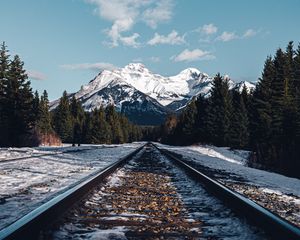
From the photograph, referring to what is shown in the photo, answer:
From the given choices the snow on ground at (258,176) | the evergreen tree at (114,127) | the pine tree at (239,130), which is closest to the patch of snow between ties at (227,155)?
the snow on ground at (258,176)

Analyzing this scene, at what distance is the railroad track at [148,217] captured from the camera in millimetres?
4090

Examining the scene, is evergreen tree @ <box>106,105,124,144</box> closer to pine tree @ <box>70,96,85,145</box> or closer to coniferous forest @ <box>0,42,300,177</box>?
pine tree @ <box>70,96,85,145</box>

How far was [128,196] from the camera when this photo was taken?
723 cm

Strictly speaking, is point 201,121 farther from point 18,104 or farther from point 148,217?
point 148,217

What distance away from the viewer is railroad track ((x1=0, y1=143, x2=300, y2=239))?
4.09m

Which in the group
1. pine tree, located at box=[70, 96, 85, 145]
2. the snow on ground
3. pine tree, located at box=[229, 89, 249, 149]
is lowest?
the snow on ground

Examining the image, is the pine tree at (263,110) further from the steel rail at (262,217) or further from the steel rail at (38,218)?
the steel rail at (38,218)

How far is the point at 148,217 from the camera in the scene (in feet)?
17.3

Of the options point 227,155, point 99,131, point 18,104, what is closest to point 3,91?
point 18,104

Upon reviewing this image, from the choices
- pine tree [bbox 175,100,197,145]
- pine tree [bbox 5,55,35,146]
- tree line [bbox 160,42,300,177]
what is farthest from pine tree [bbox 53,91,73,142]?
pine tree [bbox 5,55,35,146]

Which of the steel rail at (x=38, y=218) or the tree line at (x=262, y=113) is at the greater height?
the tree line at (x=262, y=113)

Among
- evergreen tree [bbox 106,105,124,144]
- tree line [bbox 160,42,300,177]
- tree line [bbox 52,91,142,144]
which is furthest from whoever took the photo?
evergreen tree [bbox 106,105,124,144]

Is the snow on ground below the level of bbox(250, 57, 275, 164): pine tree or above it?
below

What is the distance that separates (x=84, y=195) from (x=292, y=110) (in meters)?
36.5
